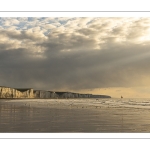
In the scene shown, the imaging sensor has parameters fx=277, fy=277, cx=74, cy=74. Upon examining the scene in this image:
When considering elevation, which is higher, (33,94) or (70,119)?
(33,94)

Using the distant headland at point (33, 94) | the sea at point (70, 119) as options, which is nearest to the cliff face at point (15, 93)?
the distant headland at point (33, 94)

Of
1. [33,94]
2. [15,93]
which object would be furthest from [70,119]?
[15,93]

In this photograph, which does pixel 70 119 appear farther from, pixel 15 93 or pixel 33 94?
pixel 15 93

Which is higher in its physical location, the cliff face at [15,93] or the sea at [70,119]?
the cliff face at [15,93]

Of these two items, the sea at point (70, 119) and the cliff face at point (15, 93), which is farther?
the cliff face at point (15, 93)

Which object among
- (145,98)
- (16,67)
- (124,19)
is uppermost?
(124,19)

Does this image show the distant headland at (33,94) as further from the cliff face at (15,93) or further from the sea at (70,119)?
the sea at (70,119)
